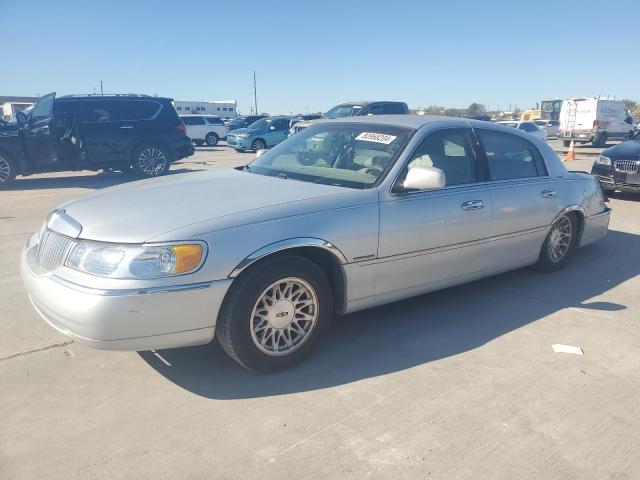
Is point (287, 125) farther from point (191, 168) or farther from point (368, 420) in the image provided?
point (368, 420)

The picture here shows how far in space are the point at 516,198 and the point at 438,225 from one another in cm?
110

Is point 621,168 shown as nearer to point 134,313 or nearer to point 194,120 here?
point 134,313

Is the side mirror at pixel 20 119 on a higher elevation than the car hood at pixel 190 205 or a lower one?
higher

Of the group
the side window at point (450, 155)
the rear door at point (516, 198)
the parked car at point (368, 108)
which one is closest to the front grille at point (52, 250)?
the side window at point (450, 155)

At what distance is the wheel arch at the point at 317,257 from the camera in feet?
9.89

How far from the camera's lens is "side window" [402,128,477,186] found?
13.1 ft

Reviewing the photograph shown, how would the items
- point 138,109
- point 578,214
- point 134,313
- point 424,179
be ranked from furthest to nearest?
point 138,109
point 578,214
point 424,179
point 134,313

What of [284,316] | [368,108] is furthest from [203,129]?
[284,316]

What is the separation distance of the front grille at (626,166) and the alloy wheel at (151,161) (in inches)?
398

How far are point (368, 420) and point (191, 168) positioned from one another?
45.4 feet

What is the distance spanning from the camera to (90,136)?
1195 cm

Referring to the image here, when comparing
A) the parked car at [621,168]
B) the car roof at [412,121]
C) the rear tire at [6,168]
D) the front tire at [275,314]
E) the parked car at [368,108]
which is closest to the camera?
the front tire at [275,314]

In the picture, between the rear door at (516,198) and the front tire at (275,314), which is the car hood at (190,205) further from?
the rear door at (516,198)

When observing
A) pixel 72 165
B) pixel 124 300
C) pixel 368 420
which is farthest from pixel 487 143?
pixel 72 165
